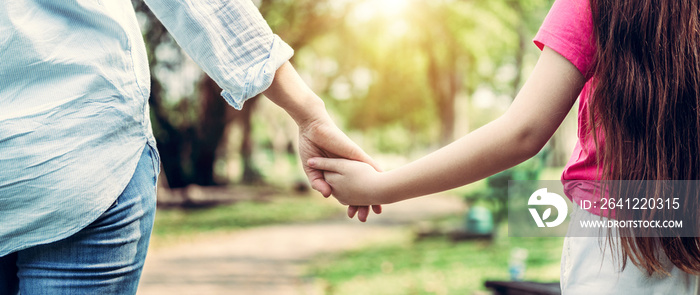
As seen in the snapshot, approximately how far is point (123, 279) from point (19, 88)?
1.36 feet

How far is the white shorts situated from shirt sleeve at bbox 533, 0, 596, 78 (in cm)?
34

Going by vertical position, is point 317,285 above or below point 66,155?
below

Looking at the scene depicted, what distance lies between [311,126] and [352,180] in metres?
0.21

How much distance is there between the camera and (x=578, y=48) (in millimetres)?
1220

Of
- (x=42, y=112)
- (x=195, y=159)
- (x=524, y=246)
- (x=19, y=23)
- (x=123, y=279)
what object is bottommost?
(x=195, y=159)

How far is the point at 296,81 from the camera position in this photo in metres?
1.55

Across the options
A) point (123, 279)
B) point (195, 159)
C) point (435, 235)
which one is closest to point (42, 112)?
point (123, 279)

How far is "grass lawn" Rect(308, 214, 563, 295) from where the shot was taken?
5734 millimetres

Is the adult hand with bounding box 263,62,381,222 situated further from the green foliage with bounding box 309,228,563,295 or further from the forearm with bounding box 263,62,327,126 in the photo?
the green foliage with bounding box 309,228,563,295

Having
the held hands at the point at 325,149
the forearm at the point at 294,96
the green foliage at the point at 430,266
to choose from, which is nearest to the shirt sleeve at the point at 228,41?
the forearm at the point at 294,96

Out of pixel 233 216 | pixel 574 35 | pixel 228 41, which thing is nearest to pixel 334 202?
pixel 233 216

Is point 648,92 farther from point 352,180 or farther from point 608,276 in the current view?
point 352,180

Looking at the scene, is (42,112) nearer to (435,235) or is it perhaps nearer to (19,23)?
(19,23)

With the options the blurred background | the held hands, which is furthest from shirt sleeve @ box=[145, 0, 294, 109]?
the blurred background
